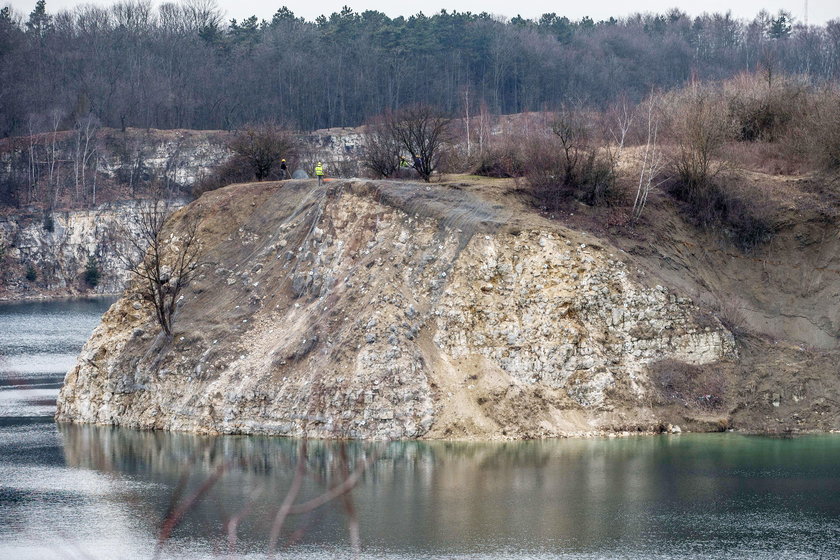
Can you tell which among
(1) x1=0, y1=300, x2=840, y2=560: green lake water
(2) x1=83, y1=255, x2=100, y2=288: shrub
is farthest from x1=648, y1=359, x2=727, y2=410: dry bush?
(2) x1=83, y1=255, x2=100, y2=288: shrub

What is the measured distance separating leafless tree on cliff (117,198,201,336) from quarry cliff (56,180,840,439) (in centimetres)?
64

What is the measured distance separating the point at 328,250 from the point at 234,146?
46.3ft

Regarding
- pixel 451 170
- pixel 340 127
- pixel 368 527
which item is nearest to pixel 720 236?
pixel 451 170

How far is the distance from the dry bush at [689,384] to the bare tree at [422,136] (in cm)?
1342

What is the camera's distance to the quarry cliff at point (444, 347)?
111 feet

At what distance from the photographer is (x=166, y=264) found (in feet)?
136

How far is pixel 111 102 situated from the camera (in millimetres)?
112625

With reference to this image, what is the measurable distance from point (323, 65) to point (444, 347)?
89446mm

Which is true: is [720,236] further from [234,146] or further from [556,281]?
[234,146]

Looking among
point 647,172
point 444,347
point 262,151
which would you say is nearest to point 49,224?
point 262,151

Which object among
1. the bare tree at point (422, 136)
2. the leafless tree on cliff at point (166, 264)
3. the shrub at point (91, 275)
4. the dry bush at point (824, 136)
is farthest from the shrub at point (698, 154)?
the shrub at point (91, 275)

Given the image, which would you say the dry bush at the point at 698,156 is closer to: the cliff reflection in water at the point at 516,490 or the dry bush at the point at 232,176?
the cliff reflection in water at the point at 516,490

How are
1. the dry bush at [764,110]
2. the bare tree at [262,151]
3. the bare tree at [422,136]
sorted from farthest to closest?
the bare tree at [262,151], the dry bush at [764,110], the bare tree at [422,136]

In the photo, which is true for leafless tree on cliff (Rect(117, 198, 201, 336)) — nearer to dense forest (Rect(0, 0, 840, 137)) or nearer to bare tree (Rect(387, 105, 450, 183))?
bare tree (Rect(387, 105, 450, 183))
